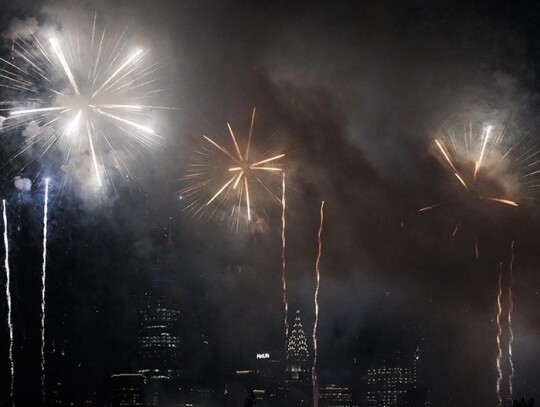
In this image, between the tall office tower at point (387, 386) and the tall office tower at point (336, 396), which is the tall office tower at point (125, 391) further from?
the tall office tower at point (387, 386)

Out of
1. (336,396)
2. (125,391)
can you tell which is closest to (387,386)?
(336,396)

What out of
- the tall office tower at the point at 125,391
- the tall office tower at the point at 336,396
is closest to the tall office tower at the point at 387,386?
the tall office tower at the point at 336,396

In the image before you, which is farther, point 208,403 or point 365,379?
point 365,379

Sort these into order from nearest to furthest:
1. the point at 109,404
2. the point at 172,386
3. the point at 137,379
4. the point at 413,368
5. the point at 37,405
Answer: the point at 37,405, the point at 109,404, the point at 137,379, the point at 172,386, the point at 413,368

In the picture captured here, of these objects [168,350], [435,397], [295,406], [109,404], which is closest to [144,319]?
[168,350]

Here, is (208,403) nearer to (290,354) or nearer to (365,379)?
(290,354)

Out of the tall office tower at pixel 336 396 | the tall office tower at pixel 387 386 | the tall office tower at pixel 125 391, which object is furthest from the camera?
the tall office tower at pixel 336 396

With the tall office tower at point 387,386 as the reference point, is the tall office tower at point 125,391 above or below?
above
